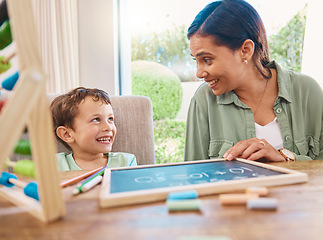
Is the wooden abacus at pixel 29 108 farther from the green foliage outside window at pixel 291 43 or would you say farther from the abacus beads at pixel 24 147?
the green foliage outside window at pixel 291 43

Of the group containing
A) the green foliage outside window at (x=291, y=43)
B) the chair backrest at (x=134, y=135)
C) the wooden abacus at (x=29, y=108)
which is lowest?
the chair backrest at (x=134, y=135)

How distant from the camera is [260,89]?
4.48 ft

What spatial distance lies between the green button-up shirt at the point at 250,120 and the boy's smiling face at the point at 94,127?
431 mm

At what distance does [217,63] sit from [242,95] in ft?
0.89

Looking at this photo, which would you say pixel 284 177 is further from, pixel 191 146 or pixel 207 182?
pixel 191 146

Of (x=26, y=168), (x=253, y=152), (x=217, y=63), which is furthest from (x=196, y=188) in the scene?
(x=217, y=63)

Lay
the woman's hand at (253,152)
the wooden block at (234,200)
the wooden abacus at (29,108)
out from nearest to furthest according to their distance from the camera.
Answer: the wooden abacus at (29,108), the wooden block at (234,200), the woman's hand at (253,152)

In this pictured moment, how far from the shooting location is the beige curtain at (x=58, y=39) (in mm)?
2195

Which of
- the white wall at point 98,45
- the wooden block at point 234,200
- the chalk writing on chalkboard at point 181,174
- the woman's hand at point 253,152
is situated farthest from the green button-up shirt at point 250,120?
the white wall at point 98,45

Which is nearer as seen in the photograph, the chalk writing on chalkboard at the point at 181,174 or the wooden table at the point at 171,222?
the wooden table at the point at 171,222

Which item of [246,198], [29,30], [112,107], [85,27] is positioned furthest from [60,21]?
[246,198]

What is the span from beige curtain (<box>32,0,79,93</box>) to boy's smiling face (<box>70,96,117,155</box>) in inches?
42.1

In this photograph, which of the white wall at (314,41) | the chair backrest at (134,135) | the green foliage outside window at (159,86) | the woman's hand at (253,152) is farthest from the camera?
the green foliage outside window at (159,86)

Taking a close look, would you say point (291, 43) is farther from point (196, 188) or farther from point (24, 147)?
point (24, 147)
